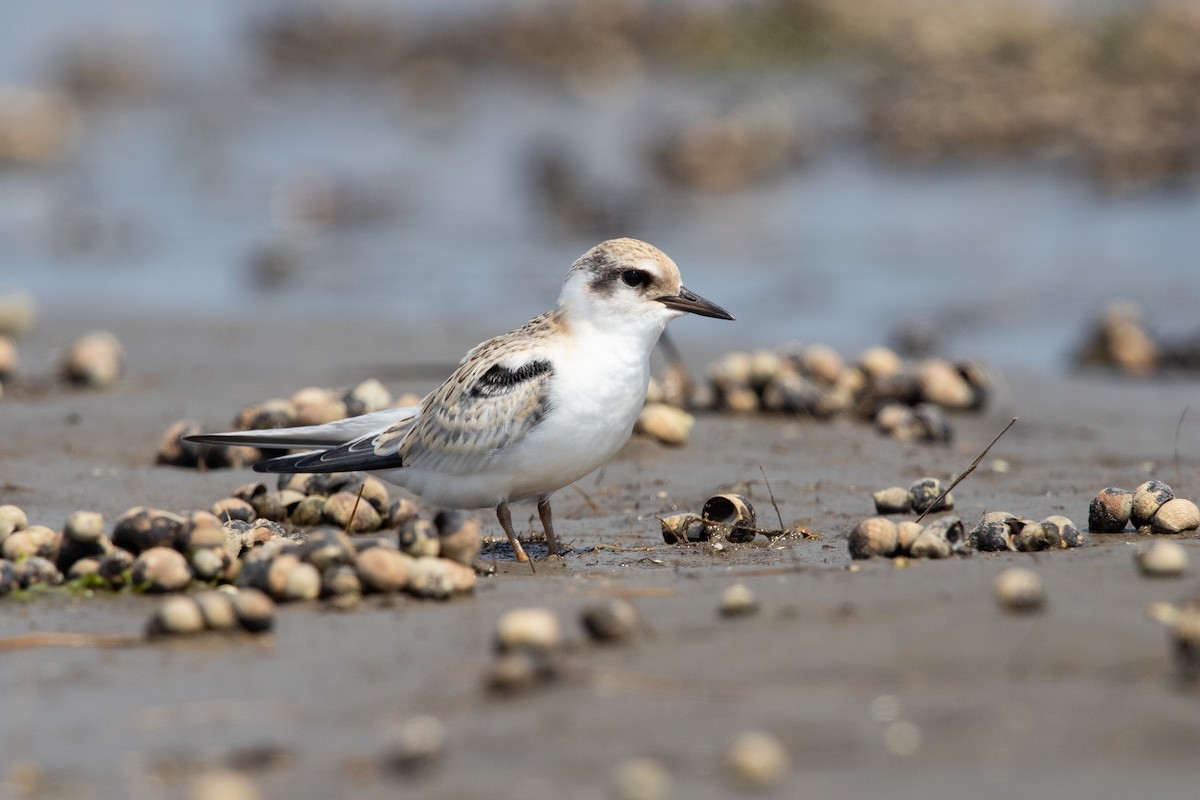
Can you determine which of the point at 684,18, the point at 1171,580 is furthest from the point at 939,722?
the point at 684,18

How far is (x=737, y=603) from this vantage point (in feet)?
14.3

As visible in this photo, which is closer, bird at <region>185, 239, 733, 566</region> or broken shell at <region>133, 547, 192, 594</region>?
broken shell at <region>133, 547, 192, 594</region>

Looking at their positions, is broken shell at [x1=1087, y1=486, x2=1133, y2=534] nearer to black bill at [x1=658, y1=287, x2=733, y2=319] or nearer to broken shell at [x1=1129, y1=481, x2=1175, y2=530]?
broken shell at [x1=1129, y1=481, x2=1175, y2=530]

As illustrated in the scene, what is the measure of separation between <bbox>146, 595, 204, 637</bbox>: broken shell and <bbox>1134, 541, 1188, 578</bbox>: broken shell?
269 centimetres

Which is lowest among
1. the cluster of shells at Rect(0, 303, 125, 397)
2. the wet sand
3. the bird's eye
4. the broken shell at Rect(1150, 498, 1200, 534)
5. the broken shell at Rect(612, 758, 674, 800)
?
the broken shell at Rect(612, 758, 674, 800)

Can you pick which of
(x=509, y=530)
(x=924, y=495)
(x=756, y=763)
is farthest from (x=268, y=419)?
(x=756, y=763)

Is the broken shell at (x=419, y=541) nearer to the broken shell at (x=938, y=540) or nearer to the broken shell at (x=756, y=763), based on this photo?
the broken shell at (x=938, y=540)

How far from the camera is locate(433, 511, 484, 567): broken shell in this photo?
16.5ft

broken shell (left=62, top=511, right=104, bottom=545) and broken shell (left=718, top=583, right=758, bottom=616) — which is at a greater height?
broken shell (left=62, top=511, right=104, bottom=545)

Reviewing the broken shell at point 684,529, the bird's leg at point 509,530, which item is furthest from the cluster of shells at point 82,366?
the broken shell at point 684,529

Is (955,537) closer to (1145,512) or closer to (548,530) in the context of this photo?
(1145,512)

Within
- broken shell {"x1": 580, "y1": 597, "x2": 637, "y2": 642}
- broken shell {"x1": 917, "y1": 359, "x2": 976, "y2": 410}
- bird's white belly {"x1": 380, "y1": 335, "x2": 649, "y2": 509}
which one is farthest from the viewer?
broken shell {"x1": 917, "y1": 359, "x2": 976, "y2": 410}

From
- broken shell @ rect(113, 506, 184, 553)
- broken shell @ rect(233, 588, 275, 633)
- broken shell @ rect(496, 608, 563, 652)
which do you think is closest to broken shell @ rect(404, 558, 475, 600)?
broken shell @ rect(233, 588, 275, 633)

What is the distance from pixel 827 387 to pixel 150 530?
4.41 meters
